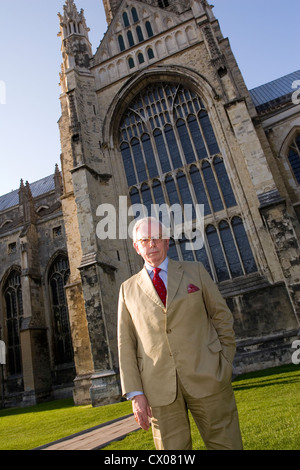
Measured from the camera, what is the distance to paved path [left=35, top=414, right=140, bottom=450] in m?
3.95

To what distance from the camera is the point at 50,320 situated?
17.0 metres

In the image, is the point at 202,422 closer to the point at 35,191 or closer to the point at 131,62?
the point at 131,62

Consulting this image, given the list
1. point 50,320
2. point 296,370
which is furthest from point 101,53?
point 296,370

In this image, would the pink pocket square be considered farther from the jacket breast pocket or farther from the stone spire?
the stone spire

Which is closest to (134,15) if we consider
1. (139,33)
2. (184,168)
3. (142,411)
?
(139,33)

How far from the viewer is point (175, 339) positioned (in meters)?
1.97

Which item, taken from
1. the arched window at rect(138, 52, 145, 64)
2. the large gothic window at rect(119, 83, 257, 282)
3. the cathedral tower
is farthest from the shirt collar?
the arched window at rect(138, 52, 145, 64)

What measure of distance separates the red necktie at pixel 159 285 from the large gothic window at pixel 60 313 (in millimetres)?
15762

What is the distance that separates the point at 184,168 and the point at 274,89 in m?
9.46

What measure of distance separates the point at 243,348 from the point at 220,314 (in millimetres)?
8524

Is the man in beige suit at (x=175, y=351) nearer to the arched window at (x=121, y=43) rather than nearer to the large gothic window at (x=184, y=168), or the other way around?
the large gothic window at (x=184, y=168)

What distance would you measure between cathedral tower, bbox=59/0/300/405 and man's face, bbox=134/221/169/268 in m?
8.02

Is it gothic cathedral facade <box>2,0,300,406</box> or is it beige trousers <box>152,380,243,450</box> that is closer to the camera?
beige trousers <box>152,380,243,450</box>
